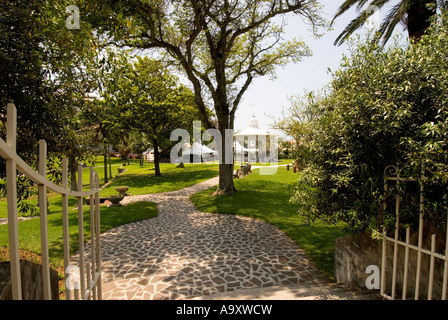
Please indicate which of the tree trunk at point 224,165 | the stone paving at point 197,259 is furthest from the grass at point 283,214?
the tree trunk at point 224,165

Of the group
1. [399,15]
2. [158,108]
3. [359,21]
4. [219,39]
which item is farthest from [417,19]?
[158,108]

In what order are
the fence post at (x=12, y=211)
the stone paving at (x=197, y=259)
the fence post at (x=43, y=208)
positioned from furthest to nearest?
the stone paving at (x=197, y=259), the fence post at (x=43, y=208), the fence post at (x=12, y=211)

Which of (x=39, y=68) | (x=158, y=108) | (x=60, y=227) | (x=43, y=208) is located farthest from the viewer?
(x=158, y=108)

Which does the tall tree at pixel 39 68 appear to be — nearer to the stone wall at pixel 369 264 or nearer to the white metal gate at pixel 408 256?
the white metal gate at pixel 408 256

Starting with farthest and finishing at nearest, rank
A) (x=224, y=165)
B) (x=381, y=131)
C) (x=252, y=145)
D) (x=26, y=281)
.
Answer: (x=252, y=145), (x=224, y=165), (x=381, y=131), (x=26, y=281)

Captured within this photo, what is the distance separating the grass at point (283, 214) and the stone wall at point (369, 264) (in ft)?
1.25

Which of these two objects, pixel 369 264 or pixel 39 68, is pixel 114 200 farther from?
pixel 369 264

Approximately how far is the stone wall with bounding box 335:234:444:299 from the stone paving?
705 mm

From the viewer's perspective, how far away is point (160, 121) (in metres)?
21.5

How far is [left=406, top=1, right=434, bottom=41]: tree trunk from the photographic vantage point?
8342mm

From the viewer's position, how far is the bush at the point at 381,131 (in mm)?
2570

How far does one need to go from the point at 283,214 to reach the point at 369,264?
6015 millimetres

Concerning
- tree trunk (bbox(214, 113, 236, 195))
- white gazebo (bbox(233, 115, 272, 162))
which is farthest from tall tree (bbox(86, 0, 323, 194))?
white gazebo (bbox(233, 115, 272, 162))

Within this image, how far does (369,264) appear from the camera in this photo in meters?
3.82
